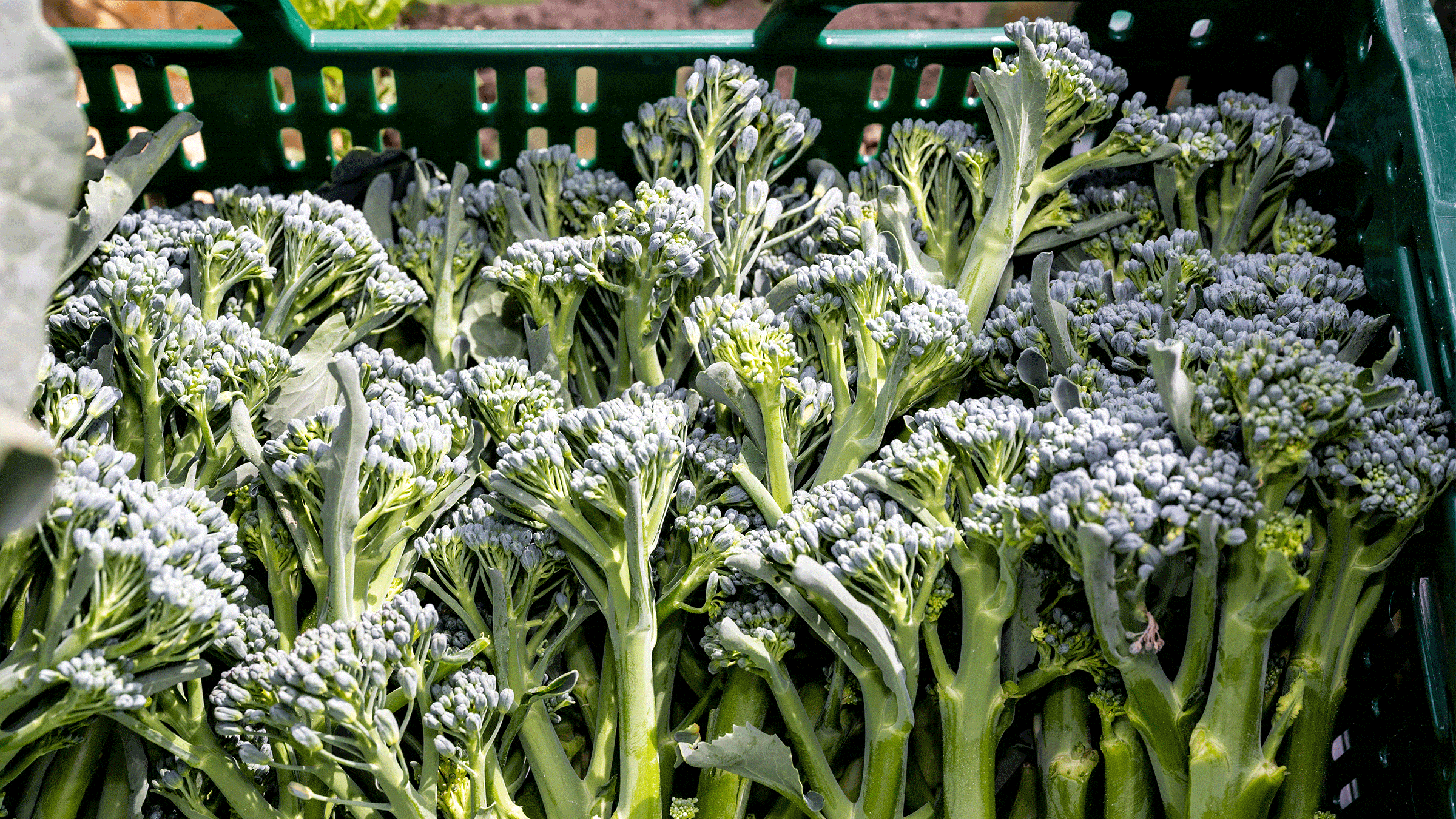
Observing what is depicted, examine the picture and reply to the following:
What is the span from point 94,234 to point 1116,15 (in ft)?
4.75

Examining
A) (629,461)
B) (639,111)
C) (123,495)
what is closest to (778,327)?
(629,461)

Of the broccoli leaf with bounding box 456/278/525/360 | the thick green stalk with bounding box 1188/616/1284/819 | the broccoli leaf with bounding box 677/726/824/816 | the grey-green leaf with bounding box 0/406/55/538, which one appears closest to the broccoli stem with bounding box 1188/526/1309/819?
the thick green stalk with bounding box 1188/616/1284/819

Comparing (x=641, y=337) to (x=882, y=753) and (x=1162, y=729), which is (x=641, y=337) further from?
(x=1162, y=729)

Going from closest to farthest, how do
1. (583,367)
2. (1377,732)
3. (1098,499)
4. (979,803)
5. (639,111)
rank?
(1098,499) < (979,803) < (1377,732) < (583,367) < (639,111)

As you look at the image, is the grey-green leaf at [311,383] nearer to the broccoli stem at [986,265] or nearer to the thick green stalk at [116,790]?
the thick green stalk at [116,790]

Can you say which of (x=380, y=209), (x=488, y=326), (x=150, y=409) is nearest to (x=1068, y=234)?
(x=488, y=326)

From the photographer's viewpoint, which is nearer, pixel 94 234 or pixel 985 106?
pixel 94 234

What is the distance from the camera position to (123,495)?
108 cm

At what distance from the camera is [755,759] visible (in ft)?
3.67

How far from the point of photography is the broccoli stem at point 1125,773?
3.77 feet

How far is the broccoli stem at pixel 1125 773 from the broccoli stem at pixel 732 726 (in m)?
0.38

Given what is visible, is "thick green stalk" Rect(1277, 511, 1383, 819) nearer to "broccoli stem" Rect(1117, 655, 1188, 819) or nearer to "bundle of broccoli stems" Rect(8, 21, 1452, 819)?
"bundle of broccoli stems" Rect(8, 21, 1452, 819)

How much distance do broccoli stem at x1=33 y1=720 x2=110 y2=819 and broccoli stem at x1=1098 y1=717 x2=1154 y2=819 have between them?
1.10 m

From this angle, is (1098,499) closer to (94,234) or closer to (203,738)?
(203,738)
